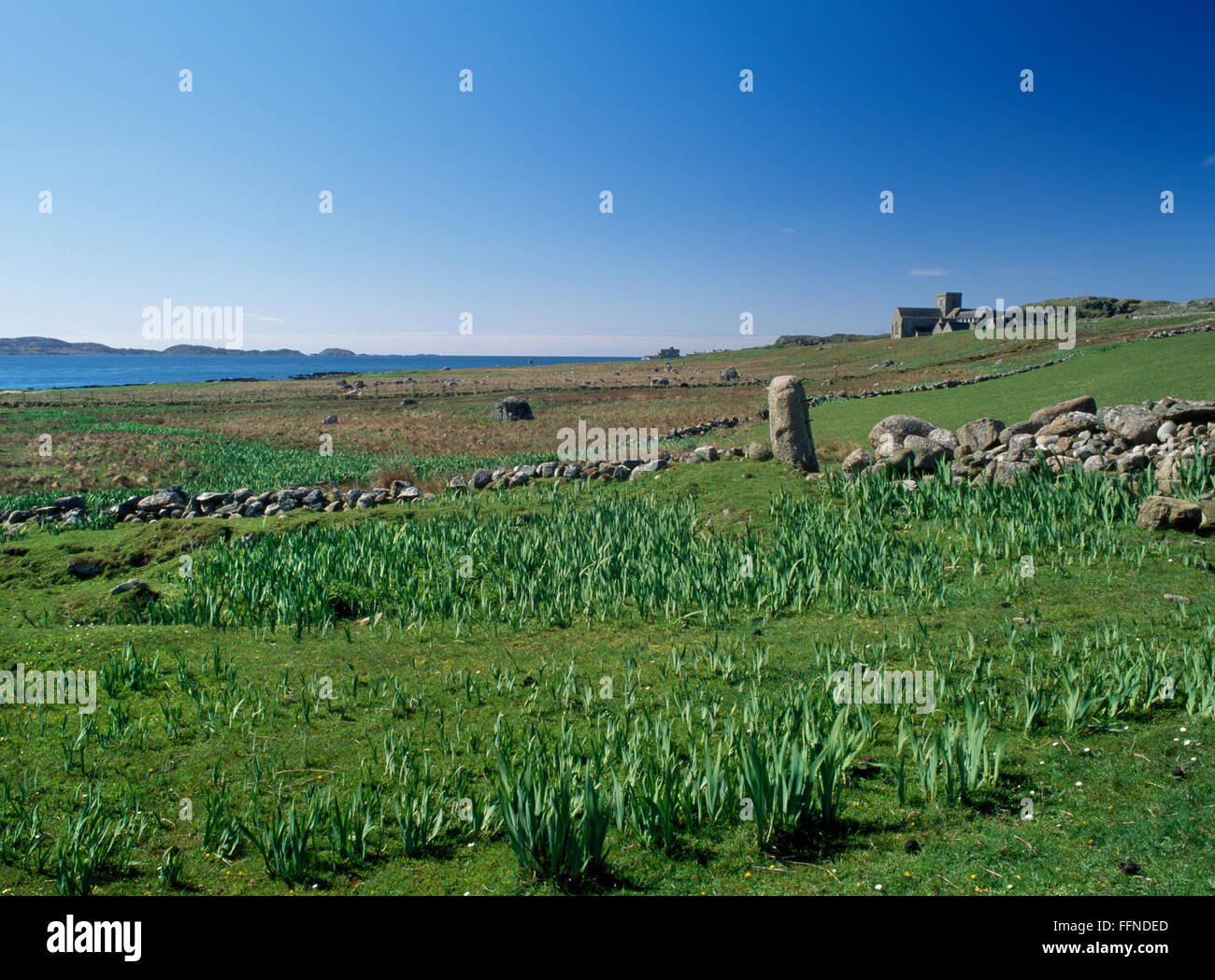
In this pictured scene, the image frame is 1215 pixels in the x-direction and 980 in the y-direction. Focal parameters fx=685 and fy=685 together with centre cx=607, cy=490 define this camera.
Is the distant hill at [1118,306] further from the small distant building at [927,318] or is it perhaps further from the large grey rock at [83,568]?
the large grey rock at [83,568]

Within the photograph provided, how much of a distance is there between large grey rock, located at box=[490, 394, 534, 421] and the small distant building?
181 feet

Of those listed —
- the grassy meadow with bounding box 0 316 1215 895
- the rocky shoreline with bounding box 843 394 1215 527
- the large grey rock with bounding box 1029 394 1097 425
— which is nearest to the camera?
the grassy meadow with bounding box 0 316 1215 895

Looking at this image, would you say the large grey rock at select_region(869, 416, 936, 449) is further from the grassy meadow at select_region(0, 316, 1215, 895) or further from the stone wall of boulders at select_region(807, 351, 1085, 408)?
the stone wall of boulders at select_region(807, 351, 1085, 408)

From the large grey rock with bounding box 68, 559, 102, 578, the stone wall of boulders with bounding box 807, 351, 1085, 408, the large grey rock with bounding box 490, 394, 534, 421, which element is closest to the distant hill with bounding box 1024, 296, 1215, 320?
the stone wall of boulders with bounding box 807, 351, 1085, 408

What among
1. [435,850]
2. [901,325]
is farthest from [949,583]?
[901,325]

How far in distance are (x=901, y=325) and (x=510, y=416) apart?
5894 cm

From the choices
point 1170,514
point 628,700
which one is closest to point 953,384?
point 1170,514

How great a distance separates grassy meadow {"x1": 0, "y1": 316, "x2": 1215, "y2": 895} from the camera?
126 inches

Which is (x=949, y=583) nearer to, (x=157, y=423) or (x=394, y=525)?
(x=394, y=525)

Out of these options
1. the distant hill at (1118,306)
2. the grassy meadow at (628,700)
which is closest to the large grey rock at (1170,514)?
the grassy meadow at (628,700)

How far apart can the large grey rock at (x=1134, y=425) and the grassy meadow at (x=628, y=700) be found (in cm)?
225

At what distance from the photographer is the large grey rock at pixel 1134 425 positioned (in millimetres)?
10688

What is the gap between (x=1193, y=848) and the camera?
3031mm

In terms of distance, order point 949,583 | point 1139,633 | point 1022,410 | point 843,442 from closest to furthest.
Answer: point 1139,633 < point 949,583 < point 843,442 < point 1022,410
